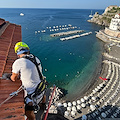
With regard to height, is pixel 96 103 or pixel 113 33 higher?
pixel 113 33

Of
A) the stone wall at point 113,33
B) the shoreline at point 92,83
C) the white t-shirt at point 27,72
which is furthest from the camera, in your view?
the stone wall at point 113,33

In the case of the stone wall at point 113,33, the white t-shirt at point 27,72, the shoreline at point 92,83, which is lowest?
the shoreline at point 92,83

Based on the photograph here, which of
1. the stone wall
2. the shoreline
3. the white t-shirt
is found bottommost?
the shoreline

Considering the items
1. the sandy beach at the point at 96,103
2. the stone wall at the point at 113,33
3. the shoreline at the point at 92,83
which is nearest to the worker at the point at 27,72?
the sandy beach at the point at 96,103

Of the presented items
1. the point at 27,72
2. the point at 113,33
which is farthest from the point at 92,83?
the point at 113,33

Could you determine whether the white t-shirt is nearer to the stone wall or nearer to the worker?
the worker

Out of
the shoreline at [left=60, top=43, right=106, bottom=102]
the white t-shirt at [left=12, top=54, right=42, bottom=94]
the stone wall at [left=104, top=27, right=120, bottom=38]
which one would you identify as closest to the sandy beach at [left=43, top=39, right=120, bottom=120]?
the shoreline at [left=60, top=43, right=106, bottom=102]

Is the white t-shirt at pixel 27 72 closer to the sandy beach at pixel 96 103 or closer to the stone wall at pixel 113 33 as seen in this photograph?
the sandy beach at pixel 96 103

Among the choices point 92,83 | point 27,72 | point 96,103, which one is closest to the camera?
point 27,72

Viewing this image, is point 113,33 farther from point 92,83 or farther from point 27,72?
point 27,72

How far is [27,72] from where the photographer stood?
3.67m

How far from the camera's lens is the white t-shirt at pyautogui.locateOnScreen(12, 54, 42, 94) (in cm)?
352

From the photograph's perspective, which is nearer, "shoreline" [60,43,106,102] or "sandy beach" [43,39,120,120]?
"sandy beach" [43,39,120,120]

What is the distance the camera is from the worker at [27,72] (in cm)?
355
